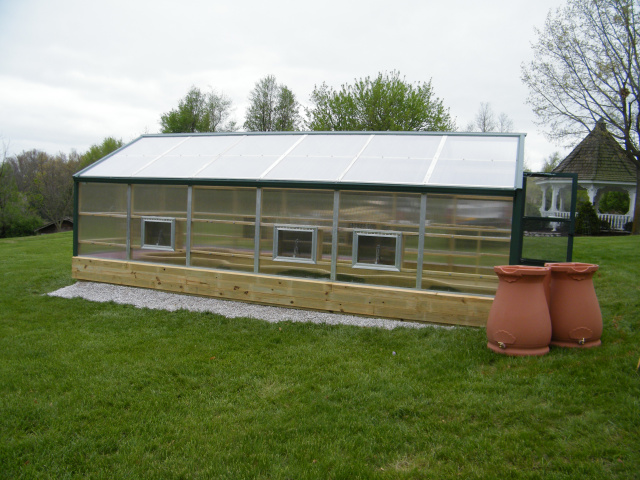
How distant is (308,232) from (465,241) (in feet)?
7.50

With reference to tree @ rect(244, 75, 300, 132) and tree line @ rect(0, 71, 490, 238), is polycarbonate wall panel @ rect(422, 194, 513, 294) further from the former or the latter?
tree @ rect(244, 75, 300, 132)

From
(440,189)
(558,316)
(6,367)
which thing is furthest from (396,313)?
(6,367)

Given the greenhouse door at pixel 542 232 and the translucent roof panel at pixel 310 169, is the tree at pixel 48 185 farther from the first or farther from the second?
the greenhouse door at pixel 542 232

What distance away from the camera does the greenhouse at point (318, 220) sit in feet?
21.2

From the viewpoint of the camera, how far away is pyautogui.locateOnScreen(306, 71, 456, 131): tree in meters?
23.0

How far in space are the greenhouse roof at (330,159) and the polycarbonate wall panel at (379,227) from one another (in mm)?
248

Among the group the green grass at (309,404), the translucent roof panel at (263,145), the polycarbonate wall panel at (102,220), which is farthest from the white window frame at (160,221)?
the green grass at (309,404)

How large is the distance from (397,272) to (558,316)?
2.26 metres

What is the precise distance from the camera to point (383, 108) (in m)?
23.2

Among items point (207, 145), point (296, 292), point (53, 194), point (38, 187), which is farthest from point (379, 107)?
point (38, 187)

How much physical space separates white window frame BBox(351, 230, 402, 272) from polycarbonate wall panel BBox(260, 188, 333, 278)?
0.42 metres

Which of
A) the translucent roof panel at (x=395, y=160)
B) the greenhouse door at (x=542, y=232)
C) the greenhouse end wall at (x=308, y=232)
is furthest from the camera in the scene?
the translucent roof panel at (x=395, y=160)

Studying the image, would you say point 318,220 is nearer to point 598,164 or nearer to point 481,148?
point 481,148

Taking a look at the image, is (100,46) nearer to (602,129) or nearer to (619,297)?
(619,297)
